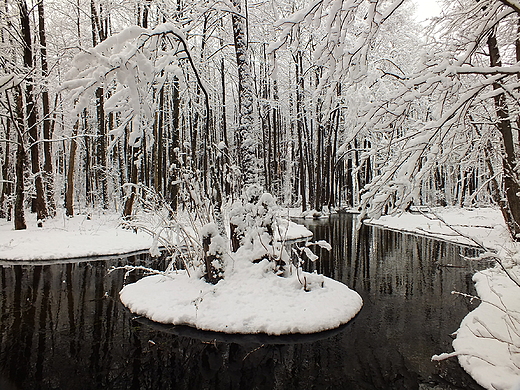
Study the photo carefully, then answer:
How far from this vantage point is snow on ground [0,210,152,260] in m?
9.45

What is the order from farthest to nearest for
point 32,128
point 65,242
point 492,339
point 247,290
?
point 32,128
point 65,242
point 247,290
point 492,339

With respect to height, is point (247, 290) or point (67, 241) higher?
point (67, 241)

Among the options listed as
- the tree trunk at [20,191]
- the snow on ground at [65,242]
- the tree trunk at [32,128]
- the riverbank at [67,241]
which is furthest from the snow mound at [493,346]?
the tree trunk at [32,128]

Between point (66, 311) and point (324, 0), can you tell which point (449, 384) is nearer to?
point (324, 0)

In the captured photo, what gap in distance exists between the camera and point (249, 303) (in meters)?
5.48

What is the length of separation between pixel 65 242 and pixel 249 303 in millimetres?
7711

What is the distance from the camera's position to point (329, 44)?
9.90 feet

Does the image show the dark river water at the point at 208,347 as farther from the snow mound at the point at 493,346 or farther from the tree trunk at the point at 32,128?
the tree trunk at the point at 32,128

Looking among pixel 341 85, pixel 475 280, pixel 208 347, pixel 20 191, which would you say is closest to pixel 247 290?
pixel 208 347

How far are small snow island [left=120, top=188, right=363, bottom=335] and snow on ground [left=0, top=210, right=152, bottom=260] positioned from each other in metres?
3.99

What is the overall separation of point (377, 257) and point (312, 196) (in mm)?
15924

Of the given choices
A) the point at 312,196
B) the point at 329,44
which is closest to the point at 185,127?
the point at 312,196

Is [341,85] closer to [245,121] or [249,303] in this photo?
[245,121]

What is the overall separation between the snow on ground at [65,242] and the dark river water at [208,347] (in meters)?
2.28
